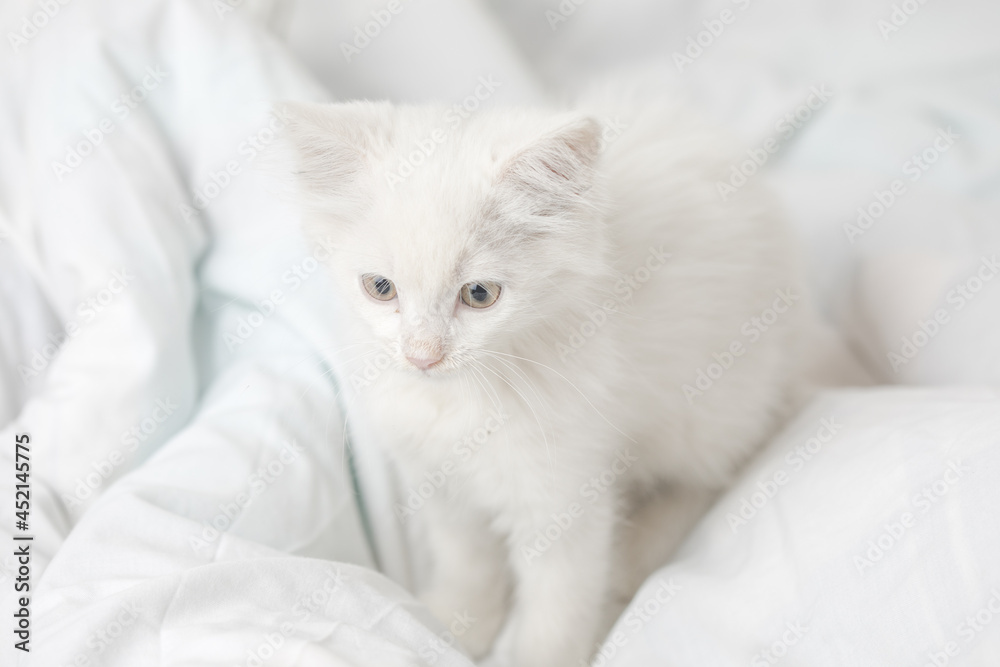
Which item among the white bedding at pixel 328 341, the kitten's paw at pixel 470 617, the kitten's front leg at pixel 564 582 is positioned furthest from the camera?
the kitten's paw at pixel 470 617

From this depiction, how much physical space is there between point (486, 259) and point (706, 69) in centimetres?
158

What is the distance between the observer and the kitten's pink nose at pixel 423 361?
1033 millimetres

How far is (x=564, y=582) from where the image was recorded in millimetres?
1330

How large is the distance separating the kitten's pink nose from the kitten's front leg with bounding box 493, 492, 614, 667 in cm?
39

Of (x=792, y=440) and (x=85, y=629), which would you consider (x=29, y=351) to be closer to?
(x=85, y=629)

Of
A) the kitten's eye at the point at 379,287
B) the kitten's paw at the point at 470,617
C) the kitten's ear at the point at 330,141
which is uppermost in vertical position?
the kitten's ear at the point at 330,141

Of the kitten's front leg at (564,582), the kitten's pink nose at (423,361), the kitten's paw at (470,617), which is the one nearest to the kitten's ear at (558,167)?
the kitten's pink nose at (423,361)

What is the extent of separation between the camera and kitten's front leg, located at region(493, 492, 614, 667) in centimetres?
131

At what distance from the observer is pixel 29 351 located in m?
1.61

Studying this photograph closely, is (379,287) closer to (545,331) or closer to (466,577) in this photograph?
(545,331)

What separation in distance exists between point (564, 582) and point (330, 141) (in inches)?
31.9

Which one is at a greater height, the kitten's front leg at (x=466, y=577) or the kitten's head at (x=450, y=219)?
the kitten's head at (x=450, y=219)

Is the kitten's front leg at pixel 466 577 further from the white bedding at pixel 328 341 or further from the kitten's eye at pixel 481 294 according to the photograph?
the kitten's eye at pixel 481 294

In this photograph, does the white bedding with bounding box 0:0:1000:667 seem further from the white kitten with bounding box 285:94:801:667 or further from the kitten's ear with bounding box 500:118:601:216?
the kitten's ear with bounding box 500:118:601:216
